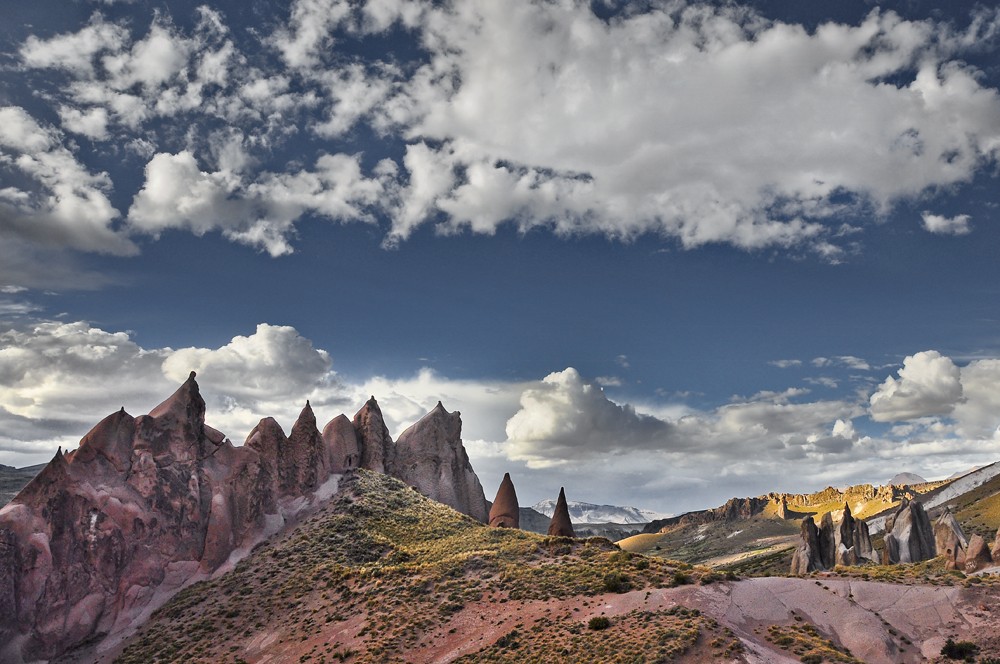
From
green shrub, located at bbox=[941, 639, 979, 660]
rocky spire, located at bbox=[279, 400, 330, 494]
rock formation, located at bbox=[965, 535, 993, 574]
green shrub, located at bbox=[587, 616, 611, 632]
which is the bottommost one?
green shrub, located at bbox=[941, 639, 979, 660]

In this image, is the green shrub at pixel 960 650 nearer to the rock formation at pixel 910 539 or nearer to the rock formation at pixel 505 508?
the rock formation at pixel 910 539

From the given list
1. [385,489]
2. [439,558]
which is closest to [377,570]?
[439,558]

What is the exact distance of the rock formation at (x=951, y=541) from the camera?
6631cm

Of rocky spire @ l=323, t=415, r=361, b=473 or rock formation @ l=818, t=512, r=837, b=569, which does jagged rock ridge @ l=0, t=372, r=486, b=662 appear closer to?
rocky spire @ l=323, t=415, r=361, b=473

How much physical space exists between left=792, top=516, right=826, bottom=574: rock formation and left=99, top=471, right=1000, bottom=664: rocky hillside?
26.9m

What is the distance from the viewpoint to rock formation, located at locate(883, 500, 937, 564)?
287 feet

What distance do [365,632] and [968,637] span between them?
44.1m

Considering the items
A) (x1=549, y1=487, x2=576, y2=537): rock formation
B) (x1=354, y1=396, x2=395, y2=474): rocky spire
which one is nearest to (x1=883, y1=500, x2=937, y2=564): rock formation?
(x1=549, y1=487, x2=576, y2=537): rock formation

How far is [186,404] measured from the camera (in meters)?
80.3

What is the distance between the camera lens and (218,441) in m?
82.8

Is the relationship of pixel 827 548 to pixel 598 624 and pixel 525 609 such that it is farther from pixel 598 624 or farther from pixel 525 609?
pixel 598 624

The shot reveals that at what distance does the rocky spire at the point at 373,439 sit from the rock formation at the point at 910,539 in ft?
226

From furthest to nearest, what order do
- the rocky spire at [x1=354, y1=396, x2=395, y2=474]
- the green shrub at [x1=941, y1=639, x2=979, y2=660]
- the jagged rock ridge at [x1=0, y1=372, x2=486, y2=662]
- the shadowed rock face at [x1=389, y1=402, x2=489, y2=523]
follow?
the shadowed rock face at [x1=389, y1=402, x2=489, y2=523] → the rocky spire at [x1=354, y1=396, x2=395, y2=474] → the jagged rock ridge at [x1=0, y1=372, x2=486, y2=662] → the green shrub at [x1=941, y1=639, x2=979, y2=660]

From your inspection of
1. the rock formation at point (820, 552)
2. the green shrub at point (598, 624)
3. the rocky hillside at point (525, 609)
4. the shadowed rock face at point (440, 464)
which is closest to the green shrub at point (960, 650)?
the rocky hillside at point (525, 609)
